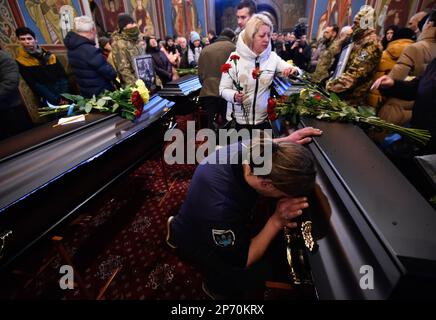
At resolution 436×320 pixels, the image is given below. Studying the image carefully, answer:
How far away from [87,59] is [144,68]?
62cm

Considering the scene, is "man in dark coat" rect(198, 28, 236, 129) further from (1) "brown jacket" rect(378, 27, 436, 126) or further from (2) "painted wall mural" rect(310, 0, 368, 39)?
(2) "painted wall mural" rect(310, 0, 368, 39)

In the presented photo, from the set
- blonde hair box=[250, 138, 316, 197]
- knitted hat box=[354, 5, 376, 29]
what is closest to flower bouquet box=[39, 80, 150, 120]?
blonde hair box=[250, 138, 316, 197]

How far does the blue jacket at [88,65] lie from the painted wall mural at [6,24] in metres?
2.15

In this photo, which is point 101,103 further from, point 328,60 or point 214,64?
point 328,60

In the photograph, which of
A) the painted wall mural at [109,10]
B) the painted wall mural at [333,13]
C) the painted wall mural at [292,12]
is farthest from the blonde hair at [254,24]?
the painted wall mural at [292,12]

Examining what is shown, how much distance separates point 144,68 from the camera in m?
2.87

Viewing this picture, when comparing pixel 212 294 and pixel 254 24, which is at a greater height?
pixel 254 24

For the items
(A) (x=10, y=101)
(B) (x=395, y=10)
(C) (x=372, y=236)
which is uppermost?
(B) (x=395, y=10)

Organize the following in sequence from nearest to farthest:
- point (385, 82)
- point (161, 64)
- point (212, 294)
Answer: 1. point (212, 294)
2. point (385, 82)
3. point (161, 64)

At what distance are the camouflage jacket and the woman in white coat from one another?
1.70 ft

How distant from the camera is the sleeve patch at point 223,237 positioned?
3.50 ft

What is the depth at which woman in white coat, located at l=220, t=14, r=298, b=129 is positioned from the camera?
194cm

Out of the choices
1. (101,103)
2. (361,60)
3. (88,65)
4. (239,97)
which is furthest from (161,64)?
(361,60)
